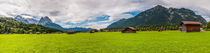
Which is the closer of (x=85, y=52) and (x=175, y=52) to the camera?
(x=175, y=52)

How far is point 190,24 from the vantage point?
46906 millimetres

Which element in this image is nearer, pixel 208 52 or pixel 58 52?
pixel 208 52

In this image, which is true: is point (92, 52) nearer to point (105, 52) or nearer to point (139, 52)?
point (105, 52)

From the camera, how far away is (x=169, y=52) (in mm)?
9758

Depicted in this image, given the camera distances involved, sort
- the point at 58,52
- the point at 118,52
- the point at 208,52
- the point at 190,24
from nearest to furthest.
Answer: the point at 208,52 → the point at 118,52 → the point at 58,52 → the point at 190,24

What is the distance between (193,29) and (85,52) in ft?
173

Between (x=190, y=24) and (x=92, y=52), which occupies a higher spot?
(x=190, y=24)

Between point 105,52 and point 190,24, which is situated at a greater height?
point 190,24

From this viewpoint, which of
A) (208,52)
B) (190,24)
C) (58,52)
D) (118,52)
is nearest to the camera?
(208,52)

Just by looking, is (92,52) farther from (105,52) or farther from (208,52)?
(208,52)

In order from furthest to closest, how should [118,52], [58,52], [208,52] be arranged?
[58,52]
[118,52]
[208,52]

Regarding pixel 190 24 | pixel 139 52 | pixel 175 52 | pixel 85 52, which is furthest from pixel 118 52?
pixel 190 24

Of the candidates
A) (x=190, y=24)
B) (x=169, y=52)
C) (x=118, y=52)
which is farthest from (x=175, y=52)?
(x=190, y=24)

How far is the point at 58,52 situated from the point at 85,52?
2708mm
